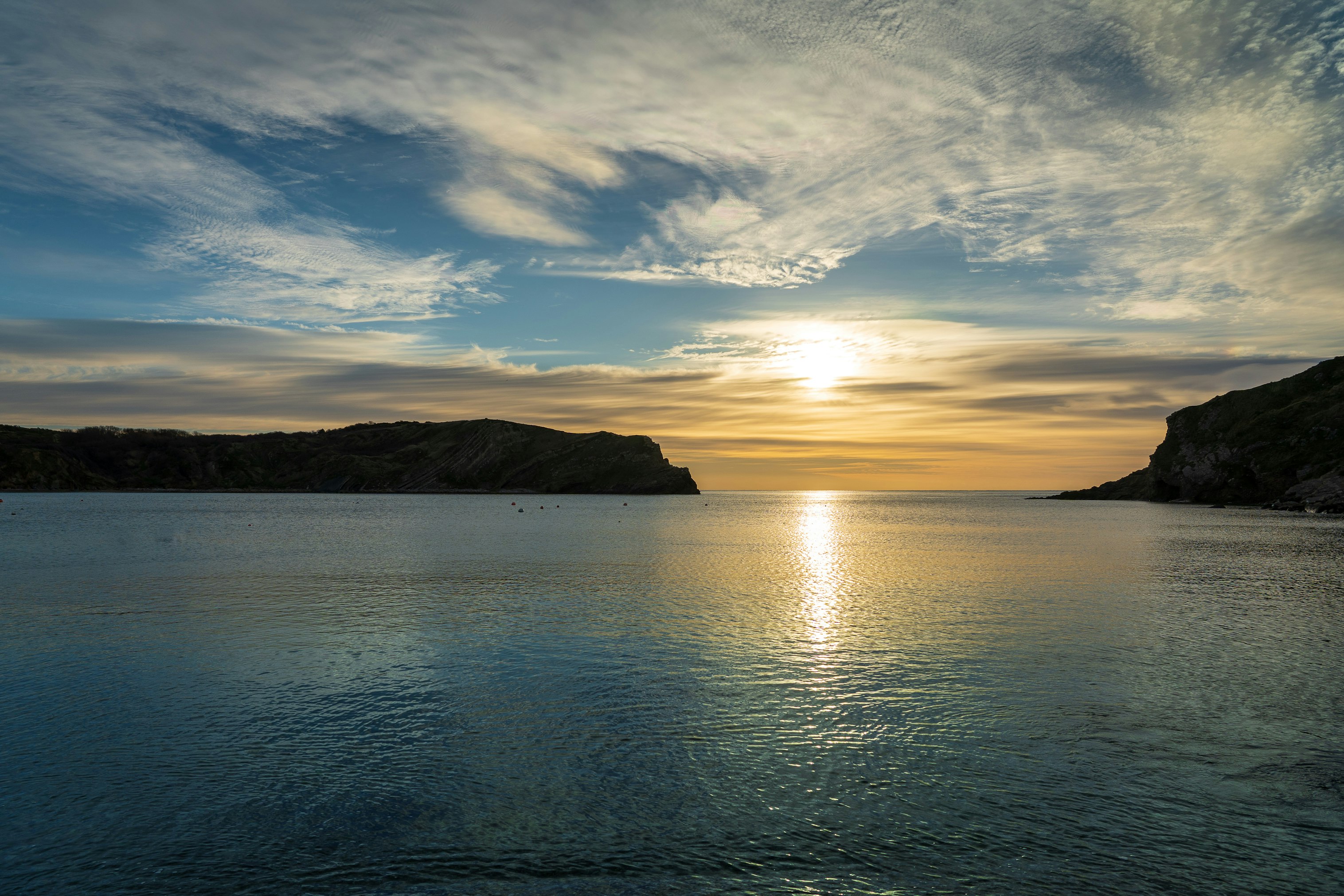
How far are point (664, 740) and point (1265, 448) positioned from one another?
7122 inches

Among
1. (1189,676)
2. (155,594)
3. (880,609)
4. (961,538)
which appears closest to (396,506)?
(961,538)

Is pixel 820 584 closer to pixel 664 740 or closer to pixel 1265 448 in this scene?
pixel 664 740

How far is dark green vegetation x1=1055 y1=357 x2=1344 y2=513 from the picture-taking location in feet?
449

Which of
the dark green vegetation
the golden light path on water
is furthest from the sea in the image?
the dark green vegetation

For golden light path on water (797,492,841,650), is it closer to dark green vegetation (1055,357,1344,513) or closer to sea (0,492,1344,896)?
sea (0,492,1344,896)

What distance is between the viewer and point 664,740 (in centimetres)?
1499

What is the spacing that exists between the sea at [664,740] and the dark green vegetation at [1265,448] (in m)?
132

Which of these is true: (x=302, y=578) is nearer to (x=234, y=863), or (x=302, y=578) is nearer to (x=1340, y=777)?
(x=234, y=863)

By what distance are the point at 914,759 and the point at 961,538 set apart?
7299 centimetres

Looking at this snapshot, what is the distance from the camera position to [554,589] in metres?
37.2

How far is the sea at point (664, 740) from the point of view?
9.99m

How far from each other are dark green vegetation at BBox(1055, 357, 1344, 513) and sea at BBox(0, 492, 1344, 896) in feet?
432

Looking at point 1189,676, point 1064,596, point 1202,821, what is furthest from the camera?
point 1064,596

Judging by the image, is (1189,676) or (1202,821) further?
(1189,676)
